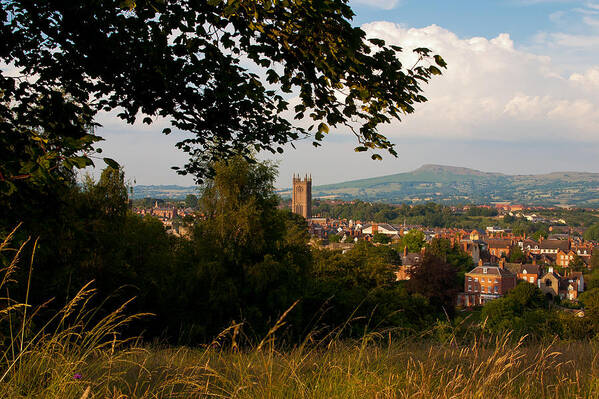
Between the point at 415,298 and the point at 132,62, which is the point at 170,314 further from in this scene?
the point at 415,298

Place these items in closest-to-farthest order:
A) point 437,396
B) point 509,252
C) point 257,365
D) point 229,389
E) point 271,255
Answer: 1. point 437,396
2. point 229,389
3. point 257,365
4. point 271,255
5. point 509,252

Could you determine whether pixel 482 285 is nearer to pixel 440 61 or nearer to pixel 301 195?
pixel 440 61

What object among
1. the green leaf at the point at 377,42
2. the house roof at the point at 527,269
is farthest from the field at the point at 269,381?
the house roof at the point at 527,269

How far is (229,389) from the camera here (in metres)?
3.41

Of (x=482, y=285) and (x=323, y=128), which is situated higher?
(x=323, y=128)

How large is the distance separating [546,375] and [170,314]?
12.1 metres

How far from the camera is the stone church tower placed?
171 m

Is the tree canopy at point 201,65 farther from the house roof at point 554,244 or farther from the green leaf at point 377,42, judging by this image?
the house roof at point 554,244

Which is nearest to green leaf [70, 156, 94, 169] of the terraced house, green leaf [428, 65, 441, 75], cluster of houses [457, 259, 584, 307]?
green leaf [428, 65, 441, 75]

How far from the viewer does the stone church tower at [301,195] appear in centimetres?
17125

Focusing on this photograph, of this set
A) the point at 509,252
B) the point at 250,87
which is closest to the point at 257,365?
the point at 250,87

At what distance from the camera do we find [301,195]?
175375mm

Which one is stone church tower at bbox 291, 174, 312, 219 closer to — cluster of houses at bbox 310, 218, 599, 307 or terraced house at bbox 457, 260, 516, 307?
cluster of houses at bbox 310, 218, 599, 307

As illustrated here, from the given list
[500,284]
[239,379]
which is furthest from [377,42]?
[500,284]
